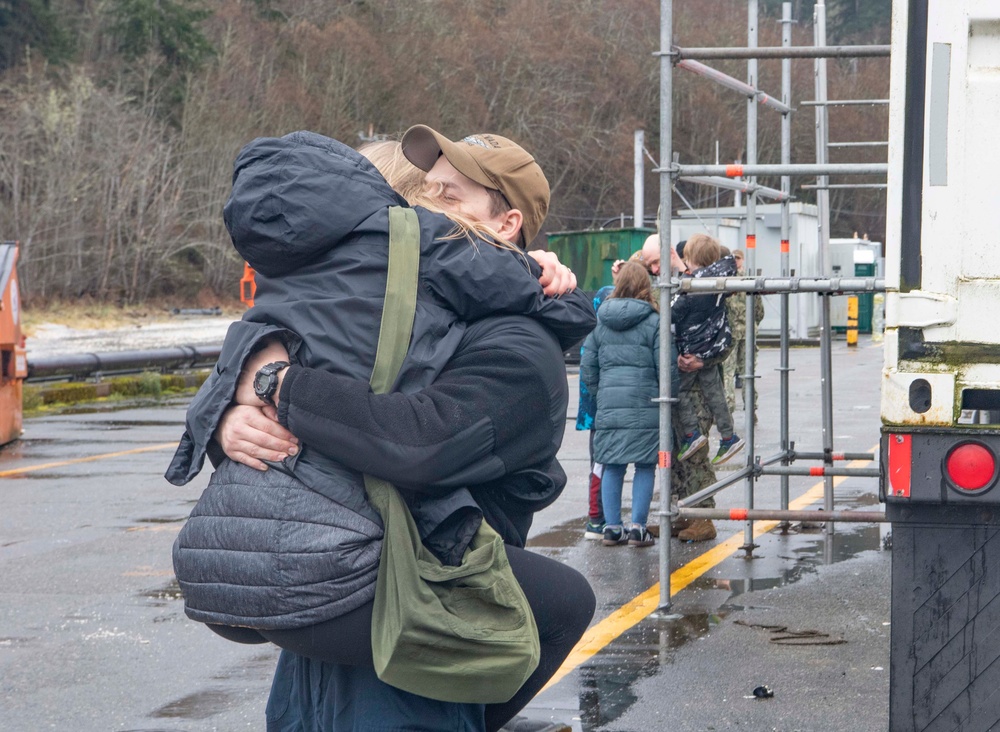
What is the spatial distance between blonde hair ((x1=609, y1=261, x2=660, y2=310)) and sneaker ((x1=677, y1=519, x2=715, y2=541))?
4.19 ft

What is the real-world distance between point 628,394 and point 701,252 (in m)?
1.18

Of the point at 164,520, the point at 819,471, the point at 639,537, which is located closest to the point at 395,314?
the point at 819,471

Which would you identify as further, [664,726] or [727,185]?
[727,185]

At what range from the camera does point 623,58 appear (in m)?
56.5

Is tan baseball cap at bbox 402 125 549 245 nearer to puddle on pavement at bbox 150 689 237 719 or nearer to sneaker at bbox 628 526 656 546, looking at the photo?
puddle on pavement at bbox 150 689 237 719

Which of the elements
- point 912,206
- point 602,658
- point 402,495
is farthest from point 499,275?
point 602,658

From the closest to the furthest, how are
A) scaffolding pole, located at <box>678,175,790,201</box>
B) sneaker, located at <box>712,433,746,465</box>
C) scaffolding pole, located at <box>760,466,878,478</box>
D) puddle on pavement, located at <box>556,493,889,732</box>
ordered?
puddle on pavement, located at <box>556,493,889,732</box> < scaffolding pole, located at <box>678,175,790,201</box> < scaffolding pole, located at <box>760,466,878,478</box> < sneaker, located at <box>712,433,746,465</box>

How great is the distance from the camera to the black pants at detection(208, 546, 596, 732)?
7.96 ft

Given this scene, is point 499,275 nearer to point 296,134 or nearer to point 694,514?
point 296,134

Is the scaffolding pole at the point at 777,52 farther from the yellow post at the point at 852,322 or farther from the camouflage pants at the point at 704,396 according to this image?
the yellow post at the point at 852,322

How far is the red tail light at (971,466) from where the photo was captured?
3.36 meters

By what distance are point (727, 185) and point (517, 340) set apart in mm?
4898

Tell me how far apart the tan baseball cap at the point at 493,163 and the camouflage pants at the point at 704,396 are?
5.50 metres

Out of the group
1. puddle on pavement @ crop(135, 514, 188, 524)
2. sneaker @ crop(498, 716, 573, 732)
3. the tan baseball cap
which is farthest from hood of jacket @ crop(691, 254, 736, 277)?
the tan baseball cap
